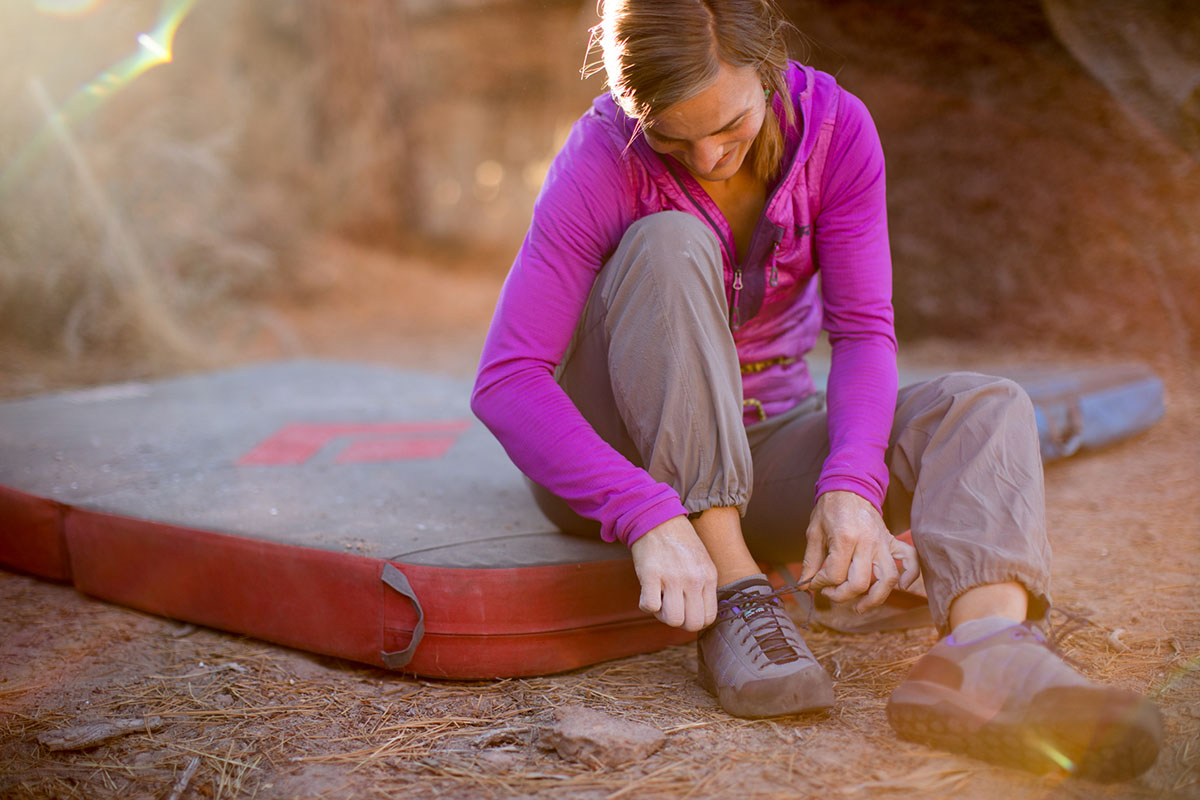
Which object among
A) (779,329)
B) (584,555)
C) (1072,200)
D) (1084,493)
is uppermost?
(1072,200)

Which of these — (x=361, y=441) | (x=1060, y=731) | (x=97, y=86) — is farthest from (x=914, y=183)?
(x=97, y=86)

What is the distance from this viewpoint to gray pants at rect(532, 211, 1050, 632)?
1.12 metres

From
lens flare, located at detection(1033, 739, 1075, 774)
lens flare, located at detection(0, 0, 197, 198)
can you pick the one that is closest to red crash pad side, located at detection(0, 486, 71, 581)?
lens flare, located at detection(1033, 739, 1075, 774)

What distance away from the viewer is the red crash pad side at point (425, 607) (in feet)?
4.37

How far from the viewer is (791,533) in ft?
4.52

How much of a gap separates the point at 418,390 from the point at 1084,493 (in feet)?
6.58

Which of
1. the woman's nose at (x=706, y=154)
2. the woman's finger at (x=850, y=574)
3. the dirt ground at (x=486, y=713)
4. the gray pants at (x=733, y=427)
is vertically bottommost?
the dirt ground at (x=486, y=713)

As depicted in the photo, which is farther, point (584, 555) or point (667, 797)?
point (584, 555)

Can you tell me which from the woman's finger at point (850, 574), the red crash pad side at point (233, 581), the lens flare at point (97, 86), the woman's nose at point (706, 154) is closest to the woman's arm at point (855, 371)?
the woman's finger at point (850, 574)

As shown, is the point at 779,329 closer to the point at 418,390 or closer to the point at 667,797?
the point at 667,797

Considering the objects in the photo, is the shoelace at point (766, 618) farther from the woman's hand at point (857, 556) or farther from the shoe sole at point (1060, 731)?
the shoe sole at point (1060, 731)

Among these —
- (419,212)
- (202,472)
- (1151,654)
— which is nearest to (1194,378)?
(1151,654)

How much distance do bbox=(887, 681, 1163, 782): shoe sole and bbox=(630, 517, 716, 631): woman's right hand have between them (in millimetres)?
277

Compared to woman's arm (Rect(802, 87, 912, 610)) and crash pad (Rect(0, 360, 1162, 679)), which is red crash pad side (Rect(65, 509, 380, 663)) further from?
woman's arm (Rect(802, 87, 912, 610))
